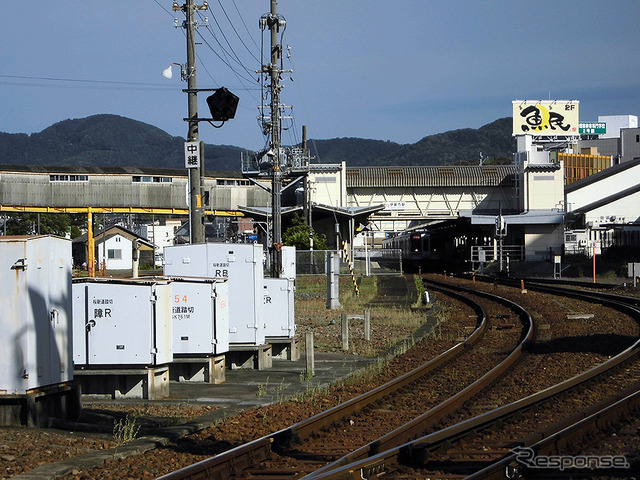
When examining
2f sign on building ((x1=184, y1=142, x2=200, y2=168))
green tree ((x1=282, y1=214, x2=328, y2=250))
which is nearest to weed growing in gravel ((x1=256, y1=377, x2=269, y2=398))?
2f sign on building ((x1=184, y1=142, x2=200, y2=168))

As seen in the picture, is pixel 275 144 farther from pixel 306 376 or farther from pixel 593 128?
pixel 593 128

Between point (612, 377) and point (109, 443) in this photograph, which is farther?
point (612, 377)

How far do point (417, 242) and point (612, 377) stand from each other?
5137 cm

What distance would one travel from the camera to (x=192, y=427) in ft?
30.1

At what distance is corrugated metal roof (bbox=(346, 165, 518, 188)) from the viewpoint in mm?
73438

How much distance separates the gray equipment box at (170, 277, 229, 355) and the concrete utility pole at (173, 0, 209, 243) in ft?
17.8

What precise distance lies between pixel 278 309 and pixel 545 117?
282ft

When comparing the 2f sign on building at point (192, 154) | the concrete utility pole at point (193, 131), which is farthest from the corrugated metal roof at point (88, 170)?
the 2f sign on building at point (192, 154)

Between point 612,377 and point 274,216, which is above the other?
point 274,216

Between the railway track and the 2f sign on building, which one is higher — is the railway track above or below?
below

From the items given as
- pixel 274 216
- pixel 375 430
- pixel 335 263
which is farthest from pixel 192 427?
pixel 335 263

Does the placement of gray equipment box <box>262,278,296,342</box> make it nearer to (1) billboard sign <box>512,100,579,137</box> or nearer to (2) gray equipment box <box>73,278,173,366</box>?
(2) gray equipment box <box>73,278,173,366</box>

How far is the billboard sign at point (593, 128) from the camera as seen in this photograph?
408 ft

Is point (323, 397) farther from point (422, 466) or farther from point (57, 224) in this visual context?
point (57, 224)
